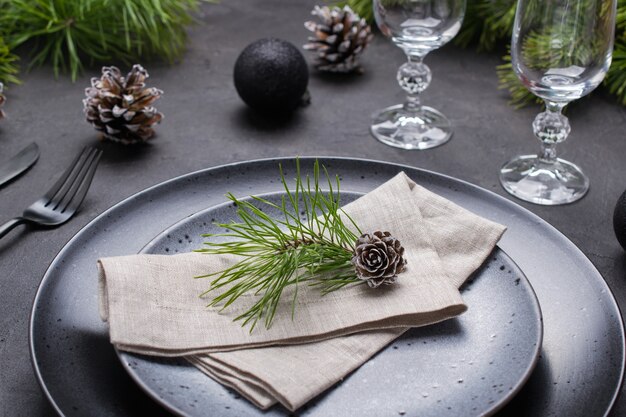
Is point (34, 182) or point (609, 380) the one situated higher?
point (609, 380)

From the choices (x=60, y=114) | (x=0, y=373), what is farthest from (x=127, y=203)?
(x=60, y=114)

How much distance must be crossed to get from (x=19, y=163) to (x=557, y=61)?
70 cm

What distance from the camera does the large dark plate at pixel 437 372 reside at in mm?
548

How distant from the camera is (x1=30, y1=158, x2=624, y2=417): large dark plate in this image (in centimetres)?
58

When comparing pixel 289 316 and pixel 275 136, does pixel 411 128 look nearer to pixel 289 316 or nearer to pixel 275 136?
pixel 275 136

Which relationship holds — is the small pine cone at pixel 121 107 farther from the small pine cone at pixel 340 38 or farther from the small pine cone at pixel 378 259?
the small pine cone at pixel 378 259

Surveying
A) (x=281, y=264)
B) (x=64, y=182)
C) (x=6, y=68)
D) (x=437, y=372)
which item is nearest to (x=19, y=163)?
(x=64, y=182)

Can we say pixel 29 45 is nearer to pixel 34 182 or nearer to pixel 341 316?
pixel 34 182

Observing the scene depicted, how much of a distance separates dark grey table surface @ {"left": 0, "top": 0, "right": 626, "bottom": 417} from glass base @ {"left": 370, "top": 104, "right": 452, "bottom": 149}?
2 cm

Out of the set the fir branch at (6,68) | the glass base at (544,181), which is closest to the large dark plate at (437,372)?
the glass base at (544,181)

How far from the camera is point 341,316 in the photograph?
625 mm

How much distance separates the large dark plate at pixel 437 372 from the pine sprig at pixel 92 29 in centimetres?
81

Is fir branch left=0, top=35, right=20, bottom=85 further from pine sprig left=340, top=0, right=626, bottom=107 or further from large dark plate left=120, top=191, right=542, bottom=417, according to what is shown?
large dark plate left=120, top=191, right=542, bottom=417

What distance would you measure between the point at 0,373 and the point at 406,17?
0.68 metres
